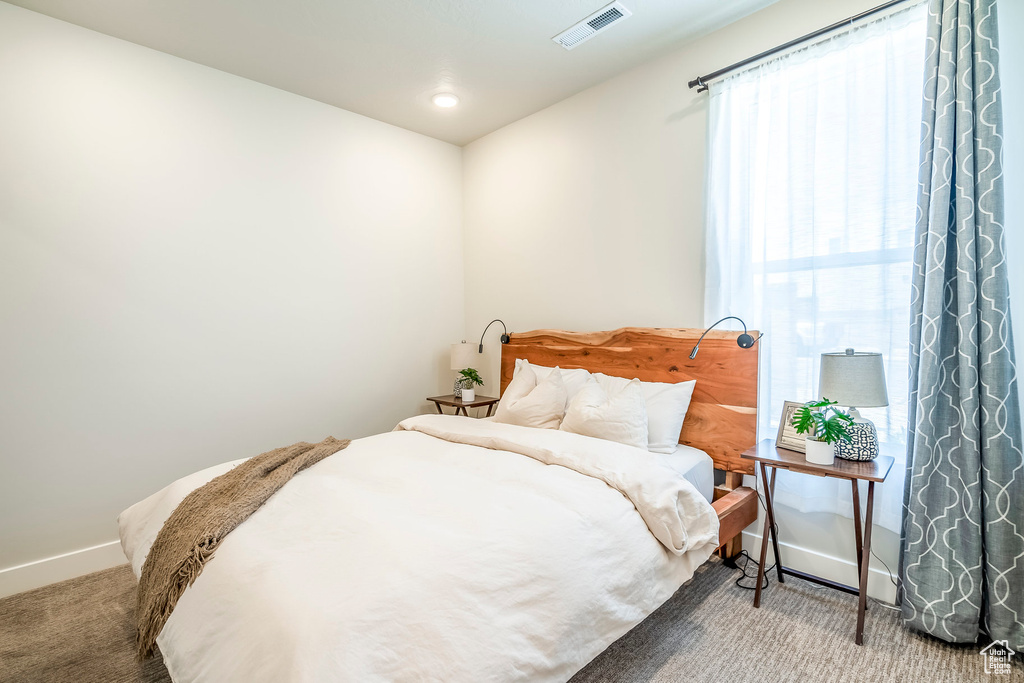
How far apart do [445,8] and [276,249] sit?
1799 mm

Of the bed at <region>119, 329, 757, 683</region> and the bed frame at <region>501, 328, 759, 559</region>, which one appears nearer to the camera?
the bed at <region>119, 329, 757, 683</region>

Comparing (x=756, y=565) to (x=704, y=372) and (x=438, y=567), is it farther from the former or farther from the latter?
(x=438, y=567)

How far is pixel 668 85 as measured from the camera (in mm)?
2902

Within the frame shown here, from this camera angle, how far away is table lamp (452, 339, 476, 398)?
12.6ft

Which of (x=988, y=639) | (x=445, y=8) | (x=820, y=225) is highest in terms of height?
(x=445, y=8)

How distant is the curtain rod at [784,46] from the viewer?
2.13 meters

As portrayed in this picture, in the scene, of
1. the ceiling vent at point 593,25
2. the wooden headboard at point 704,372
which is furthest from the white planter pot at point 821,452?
the ceiling vent at point 593,25

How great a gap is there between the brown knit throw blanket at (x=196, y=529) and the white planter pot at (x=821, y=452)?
2.11 metres

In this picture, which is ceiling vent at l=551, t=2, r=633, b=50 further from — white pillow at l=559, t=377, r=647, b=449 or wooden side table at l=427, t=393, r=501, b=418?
wooden side table at l=427, t=393, r=501, b=418

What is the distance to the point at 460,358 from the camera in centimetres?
384

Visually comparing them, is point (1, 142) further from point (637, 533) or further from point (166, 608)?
point (637, 533)

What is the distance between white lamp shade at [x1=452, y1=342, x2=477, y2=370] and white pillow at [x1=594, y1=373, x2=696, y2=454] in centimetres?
153

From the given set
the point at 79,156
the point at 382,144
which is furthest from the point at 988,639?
the point at 79,156

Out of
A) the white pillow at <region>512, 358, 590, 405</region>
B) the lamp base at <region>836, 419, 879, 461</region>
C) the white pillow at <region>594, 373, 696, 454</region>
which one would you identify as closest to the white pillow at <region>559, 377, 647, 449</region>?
the white pillow at <region>594, 373, 696, 454</region>
